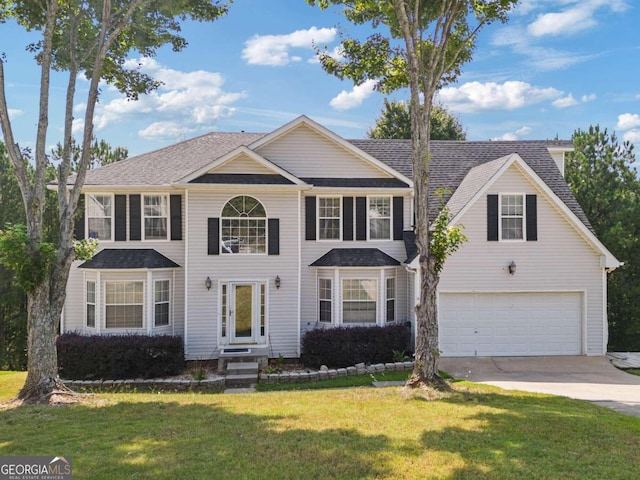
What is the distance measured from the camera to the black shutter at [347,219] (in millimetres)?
15758

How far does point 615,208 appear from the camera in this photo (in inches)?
829

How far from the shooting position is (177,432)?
703cm

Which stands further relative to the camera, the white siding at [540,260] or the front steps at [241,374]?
the white siding at [540,260]

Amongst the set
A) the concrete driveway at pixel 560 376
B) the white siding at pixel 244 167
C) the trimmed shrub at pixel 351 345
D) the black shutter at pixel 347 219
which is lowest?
the concrete driveway at pixel 560 376

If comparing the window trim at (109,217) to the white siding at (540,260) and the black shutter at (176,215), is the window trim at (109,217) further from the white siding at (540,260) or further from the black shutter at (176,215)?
the white siding at (540,260)

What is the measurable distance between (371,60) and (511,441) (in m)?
9.33

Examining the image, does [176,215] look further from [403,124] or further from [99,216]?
[403,124]

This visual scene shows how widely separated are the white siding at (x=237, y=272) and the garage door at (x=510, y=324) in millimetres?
4959

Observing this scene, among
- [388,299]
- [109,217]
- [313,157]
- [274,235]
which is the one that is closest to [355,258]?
[388,299]

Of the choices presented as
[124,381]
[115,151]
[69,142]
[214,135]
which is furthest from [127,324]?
[115,151]

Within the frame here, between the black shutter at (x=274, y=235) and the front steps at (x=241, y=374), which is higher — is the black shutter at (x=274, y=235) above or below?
above

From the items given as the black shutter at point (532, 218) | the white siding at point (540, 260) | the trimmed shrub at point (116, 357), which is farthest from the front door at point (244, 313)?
the black shutter at point (532, 218)

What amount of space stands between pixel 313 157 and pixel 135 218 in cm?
621

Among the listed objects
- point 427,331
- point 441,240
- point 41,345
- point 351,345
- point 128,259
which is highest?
point 441,240
